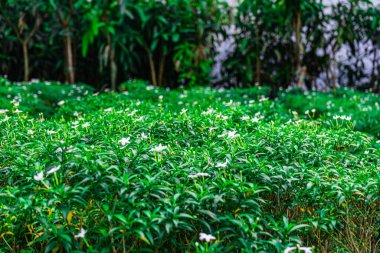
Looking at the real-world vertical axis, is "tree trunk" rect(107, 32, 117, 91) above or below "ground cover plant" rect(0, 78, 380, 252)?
above

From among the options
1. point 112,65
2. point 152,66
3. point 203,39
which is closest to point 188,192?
point 112,65

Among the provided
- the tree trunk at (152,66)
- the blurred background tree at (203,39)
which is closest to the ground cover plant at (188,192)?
the blurred background tree at (203,39)

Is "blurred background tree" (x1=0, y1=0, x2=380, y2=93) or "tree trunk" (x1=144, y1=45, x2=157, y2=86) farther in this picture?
"tree trunk" (x1=144, y1=45, x2=157, y2=86)

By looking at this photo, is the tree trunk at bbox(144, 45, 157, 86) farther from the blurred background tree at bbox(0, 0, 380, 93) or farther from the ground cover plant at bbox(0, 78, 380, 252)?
the ground cover plant at bbox(0, 78, 380, 252)

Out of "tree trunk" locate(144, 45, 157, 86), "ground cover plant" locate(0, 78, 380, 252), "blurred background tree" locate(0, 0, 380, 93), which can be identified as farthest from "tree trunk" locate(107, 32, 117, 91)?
"ground cover plant" locate(0, 78, 380, 252)

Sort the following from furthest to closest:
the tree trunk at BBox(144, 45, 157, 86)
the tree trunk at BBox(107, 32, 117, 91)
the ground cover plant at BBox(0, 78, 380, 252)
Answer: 1. the tree trunk at BBox(144, 45, 157, 86)
2. the tree trunk at BBox(107, 32, 117, 91)
3. the ground cover plant at BBox(0, 78, 380, 252)

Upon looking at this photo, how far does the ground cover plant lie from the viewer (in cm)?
199

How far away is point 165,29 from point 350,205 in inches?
282

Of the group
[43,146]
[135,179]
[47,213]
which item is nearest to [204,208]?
[135,179]

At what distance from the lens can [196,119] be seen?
11.0 ft

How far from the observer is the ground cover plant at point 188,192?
1.99m

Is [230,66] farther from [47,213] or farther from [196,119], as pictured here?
[47,213]

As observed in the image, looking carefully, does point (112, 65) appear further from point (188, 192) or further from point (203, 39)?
point (188, 192)

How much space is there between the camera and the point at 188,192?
6.82 ft
